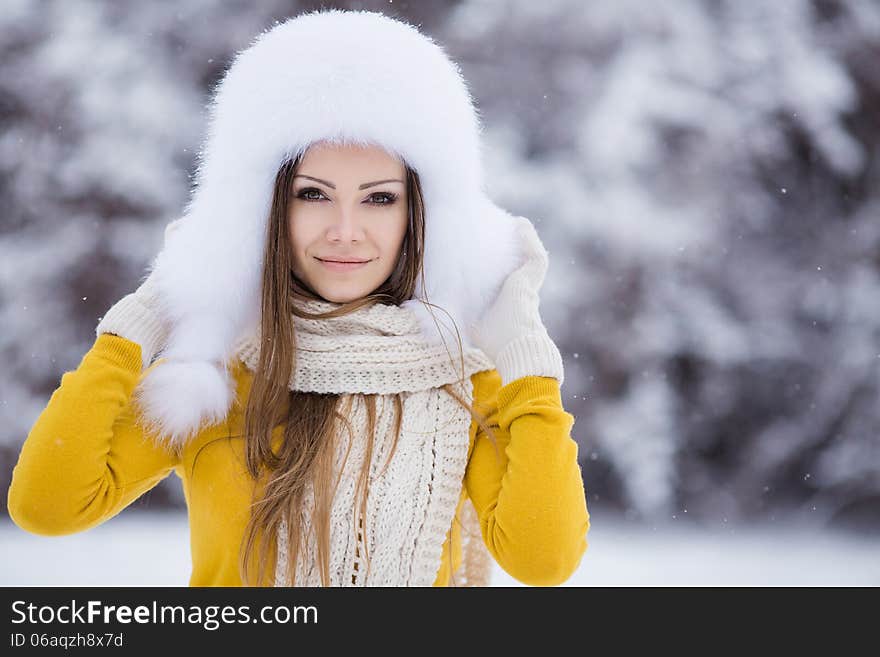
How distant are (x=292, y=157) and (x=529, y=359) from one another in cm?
38

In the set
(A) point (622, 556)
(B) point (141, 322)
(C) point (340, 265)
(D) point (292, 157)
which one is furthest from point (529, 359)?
(A) point (622, 556)

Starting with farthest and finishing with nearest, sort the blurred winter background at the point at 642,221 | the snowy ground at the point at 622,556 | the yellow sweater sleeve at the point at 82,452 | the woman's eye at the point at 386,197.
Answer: the blurred winter background at the point at 642,221 → the snowy ground at the point at 622,556 → the woman's eye at the point at 386,197 → the yellow sweater sleeve at the point at 82,452

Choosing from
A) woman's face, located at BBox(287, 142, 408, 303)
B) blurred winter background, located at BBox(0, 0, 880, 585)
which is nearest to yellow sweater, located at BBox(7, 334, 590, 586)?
woman's face, located at BBox(287, 142, 408, 303)

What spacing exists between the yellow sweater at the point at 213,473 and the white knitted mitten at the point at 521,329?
0.07 ft

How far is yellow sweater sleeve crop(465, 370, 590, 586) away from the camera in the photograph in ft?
3.34

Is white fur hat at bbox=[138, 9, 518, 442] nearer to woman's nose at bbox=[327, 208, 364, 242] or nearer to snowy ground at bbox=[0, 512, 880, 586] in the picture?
woman's nose at bbox=[327, 208, 364, 242]

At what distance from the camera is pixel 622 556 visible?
2154 mm

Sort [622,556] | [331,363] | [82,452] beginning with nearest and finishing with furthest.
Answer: [82,452], [331,363], [622,556]

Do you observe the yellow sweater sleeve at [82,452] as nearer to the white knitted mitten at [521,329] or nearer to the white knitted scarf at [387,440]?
the white knitted scarf at [387,440]

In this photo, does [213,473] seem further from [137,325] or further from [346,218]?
[346,218]

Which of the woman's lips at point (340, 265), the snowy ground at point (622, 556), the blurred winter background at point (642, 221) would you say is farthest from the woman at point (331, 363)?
the blurred winter background at point (642, 221)

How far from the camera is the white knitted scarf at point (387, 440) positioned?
107 cm

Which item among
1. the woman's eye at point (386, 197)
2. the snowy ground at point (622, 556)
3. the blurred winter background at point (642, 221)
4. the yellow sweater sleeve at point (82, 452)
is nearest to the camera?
the yellow sweater sleeve at point (82, 452)

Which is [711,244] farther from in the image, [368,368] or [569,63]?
[368,368]
